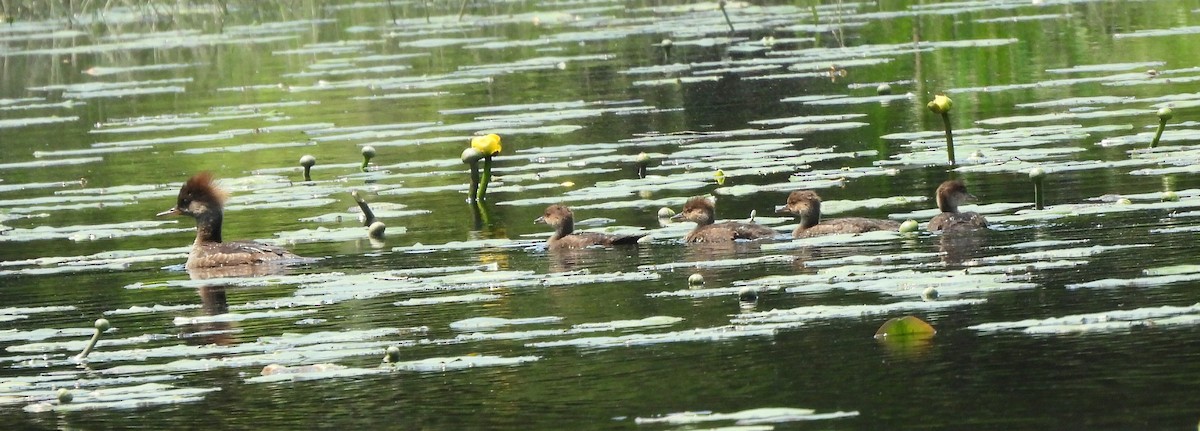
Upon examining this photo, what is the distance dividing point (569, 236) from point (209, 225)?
2.52 m

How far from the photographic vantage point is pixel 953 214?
35.6 feet

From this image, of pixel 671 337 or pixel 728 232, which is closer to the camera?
pixel 671 337

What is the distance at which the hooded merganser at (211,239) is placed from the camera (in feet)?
38.4

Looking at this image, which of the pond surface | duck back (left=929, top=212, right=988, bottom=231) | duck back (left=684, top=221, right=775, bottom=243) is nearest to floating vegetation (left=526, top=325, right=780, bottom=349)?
the pond surface

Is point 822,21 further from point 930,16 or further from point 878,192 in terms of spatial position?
point 878,192

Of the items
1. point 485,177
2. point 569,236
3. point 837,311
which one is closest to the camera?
point 837,311

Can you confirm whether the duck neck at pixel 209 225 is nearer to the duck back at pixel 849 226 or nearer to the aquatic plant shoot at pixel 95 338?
the duck back at pixel 849 226

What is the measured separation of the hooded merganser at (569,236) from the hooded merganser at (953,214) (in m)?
1.64

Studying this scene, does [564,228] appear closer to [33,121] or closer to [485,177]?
[485,177]

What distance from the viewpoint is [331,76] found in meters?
24.9

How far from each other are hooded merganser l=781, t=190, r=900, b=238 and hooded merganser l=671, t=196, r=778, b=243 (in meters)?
0.20

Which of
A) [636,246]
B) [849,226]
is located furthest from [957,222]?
[636,246]

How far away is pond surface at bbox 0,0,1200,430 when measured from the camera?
7391 mm

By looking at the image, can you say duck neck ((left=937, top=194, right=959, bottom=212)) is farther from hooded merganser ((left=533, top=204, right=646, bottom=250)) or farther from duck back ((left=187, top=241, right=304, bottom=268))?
duck back ((left=187, top=241, right=304, bottom=268))
